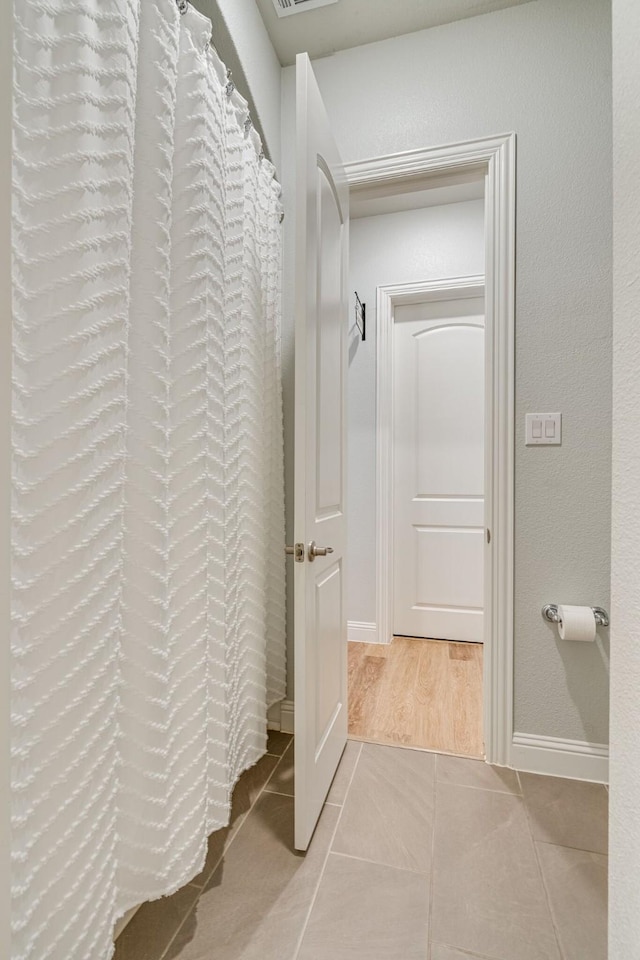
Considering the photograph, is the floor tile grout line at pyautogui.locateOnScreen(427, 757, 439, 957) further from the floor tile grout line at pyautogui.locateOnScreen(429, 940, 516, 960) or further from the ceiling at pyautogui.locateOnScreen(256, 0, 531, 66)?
the ceiling at pyautogui.locateOnScreen(256, 0, 531, 66)

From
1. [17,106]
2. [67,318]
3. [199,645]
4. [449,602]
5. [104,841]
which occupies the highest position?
[17,106]

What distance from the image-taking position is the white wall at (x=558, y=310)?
1.58m

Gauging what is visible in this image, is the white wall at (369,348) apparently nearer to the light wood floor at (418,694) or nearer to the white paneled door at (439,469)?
the white paneled door at (439,469)

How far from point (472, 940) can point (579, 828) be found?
21.1 inches

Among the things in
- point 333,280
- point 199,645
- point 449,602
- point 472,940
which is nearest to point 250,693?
point 199,645

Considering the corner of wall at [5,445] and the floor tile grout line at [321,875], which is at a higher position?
the corner of wall at [5,445]

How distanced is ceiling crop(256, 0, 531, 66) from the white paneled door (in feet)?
4.48

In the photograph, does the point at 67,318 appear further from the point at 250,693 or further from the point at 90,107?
the point at 250,693

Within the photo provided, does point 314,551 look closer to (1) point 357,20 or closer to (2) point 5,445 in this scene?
(2) point 5,445

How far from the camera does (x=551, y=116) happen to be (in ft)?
5.27

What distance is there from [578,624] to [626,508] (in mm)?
1131

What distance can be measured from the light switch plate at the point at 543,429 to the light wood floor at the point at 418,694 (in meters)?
1.18

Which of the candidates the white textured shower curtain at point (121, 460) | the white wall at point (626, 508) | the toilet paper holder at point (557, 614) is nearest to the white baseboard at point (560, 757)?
the toilet paper holder at point (557, 614)

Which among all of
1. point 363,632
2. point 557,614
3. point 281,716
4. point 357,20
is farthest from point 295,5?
point 363,632
